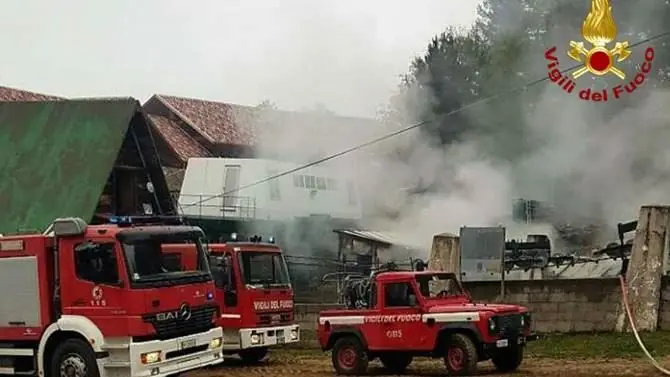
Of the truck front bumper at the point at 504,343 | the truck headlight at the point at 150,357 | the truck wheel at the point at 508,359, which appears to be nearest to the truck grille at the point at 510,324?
the truck front bumper at the point at 504,343

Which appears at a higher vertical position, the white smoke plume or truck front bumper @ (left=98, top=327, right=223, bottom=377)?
the white smoke plume

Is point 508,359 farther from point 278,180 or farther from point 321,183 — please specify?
point 321,183

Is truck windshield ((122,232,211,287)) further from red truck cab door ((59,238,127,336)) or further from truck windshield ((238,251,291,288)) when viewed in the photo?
truck windshield ((238,251,291,288))

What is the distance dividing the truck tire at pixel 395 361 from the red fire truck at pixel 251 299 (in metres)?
2.92

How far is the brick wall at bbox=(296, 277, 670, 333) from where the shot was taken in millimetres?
19391

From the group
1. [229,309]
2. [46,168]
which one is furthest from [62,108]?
[229,309]

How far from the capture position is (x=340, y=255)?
29.6 meters

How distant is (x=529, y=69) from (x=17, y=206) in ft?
69.2

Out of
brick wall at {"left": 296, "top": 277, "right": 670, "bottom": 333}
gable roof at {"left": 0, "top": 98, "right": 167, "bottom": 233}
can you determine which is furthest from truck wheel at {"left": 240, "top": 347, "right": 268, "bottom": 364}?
brick wall at {"left": 296, "top": 277, "right": 670, "bottom": 333}

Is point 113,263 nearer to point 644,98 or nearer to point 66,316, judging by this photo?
point 66,316

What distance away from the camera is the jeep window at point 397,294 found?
1616 cm

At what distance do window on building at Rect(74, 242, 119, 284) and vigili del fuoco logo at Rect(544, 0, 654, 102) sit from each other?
15423 mm

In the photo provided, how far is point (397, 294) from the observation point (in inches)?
641

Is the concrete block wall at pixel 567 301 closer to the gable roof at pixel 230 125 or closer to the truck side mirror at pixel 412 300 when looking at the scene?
the truck side mirror at pixel 412 300
